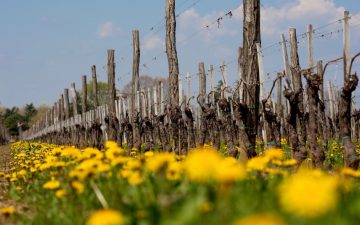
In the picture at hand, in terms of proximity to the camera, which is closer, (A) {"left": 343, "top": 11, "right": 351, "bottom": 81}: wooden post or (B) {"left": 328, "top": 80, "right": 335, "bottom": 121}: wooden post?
(A) {"left": 343, "top": 11, "right": 351, "bottom": 81}: wooden post

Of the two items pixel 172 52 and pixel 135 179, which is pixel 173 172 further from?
pixel 172 52

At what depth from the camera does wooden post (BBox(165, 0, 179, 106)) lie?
1756 centimetres

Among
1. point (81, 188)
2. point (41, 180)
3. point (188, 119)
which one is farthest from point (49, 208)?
point (188, 119)

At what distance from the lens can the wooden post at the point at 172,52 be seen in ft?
57.6

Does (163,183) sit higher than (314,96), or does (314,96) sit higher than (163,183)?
(314,96)

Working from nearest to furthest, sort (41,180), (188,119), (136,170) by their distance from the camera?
1. (136,170)
2. (41,180)
3. (188,119)

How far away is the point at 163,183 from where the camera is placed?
10.5 feet

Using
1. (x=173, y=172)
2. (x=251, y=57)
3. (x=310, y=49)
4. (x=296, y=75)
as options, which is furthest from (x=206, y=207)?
(x=296, y=75)

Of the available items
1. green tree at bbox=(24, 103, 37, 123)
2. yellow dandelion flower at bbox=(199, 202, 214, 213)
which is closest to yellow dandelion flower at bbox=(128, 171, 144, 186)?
yellow dandelion flower at bbox=(199, 202, 214, 213)

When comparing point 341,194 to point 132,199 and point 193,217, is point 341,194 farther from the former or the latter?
point 132,199

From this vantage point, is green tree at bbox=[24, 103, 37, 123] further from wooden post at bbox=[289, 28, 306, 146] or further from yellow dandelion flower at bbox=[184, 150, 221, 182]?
yellow dandelion flower at bbox=[184, 150, 221, 182]

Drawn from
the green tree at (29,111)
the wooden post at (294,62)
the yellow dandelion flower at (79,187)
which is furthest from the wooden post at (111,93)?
the green tree at (29,111)

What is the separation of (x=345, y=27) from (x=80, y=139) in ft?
89.5

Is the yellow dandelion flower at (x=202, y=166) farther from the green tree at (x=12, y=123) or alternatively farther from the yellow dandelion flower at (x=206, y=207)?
the green tree at (x=12, y=123)
